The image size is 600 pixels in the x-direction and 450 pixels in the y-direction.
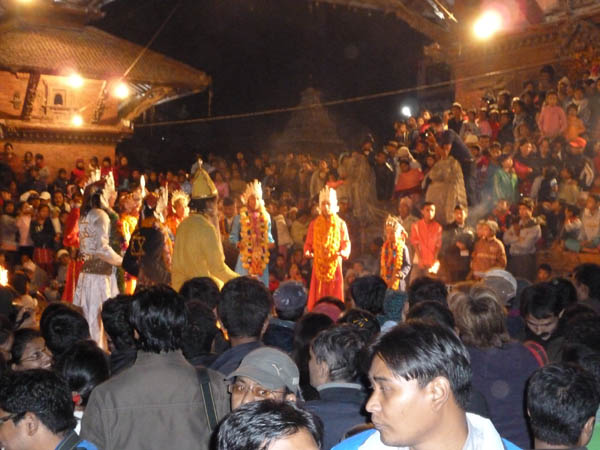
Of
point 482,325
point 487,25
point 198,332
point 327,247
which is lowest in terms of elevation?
point 198,332

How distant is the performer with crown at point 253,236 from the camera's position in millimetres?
12125

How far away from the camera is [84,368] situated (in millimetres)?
4355

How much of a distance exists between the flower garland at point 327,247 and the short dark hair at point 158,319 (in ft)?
29.7

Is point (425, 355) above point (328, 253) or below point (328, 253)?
below

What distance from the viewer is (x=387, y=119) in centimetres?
2798

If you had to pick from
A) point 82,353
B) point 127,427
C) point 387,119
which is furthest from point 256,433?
point 387,119

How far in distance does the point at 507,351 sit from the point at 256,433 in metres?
2.79

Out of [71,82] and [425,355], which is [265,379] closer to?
[425,355]

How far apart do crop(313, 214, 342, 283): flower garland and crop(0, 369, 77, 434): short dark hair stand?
9.53 m

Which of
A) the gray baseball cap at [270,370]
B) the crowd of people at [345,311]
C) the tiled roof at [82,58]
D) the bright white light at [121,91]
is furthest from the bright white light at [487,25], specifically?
the gray baseball cap at [270,370]

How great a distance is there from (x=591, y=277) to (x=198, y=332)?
12.4 feet

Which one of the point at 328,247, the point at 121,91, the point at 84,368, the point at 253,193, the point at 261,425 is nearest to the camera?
the point at 261,425

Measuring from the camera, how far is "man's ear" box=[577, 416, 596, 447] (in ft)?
11.7

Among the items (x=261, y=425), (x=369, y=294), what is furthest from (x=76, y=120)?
(x=261, y=425)
